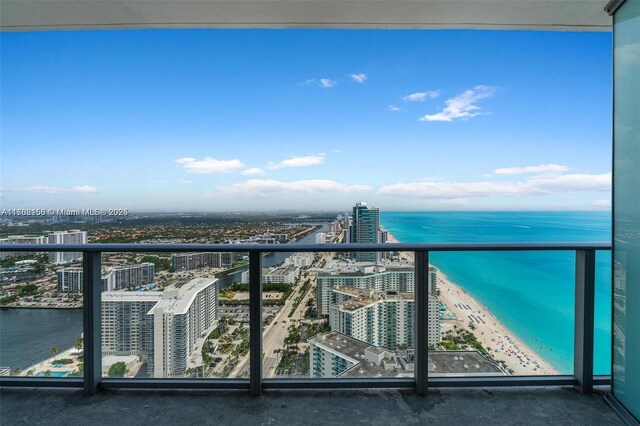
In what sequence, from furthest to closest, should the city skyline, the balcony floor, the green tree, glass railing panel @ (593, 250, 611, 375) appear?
the city skyline, the green tree, glass railing panel @ (593, 250, 611, 375), the balcony floor

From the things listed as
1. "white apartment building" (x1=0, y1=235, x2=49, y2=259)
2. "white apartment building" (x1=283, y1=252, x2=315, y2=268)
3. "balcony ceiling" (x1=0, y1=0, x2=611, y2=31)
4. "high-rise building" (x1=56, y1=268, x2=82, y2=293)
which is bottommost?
"high-rise building" (x1=56, y1=268, x2=82, y2=293)

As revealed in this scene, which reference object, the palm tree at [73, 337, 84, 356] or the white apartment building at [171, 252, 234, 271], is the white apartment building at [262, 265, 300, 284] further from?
the palm tree at [73, 337, 84, 356]

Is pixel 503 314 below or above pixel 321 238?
below

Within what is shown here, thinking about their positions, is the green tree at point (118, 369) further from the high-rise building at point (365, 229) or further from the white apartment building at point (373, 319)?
the high-rise building at point (365, 229)

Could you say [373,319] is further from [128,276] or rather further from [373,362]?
[128,276]

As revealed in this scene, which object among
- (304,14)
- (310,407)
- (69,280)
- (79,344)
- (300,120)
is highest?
(300,120)

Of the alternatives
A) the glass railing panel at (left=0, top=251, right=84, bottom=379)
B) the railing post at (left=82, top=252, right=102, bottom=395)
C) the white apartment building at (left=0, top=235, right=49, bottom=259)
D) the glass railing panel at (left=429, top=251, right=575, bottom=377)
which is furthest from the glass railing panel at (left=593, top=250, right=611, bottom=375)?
the white apartment building at (left=0, top=235, right=49, bottom=259)

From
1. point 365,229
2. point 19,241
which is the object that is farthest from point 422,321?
point 19,241
